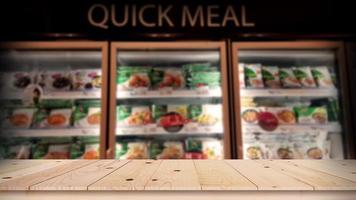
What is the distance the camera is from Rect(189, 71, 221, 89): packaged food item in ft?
7.52

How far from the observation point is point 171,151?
7.64ft

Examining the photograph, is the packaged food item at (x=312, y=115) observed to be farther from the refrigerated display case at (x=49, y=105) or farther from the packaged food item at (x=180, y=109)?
the refrigerated display case at (x=49, y=105)

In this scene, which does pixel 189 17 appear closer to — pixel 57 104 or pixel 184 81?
pixel 184 81

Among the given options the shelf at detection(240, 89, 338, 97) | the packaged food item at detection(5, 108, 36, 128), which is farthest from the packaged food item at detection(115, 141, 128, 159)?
the shelf at detection(240, 89, 338, 97)

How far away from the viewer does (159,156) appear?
7.64 ft

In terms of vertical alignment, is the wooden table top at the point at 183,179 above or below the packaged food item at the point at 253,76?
below

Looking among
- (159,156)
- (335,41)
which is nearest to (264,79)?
(335,41)

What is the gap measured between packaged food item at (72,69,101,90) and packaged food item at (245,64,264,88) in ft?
3.87

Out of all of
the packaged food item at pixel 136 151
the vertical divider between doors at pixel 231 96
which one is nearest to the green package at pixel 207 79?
the vertical divider between doors at pixel 231 96

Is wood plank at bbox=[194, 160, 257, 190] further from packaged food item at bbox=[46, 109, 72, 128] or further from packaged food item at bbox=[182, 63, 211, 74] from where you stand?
packaged food item at bbox=[46, 109, 72, 128]

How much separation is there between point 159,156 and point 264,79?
105cm

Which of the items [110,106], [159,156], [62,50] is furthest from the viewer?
[159,156]

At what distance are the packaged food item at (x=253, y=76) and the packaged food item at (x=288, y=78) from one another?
17cm

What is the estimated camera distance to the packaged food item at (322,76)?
231cm
